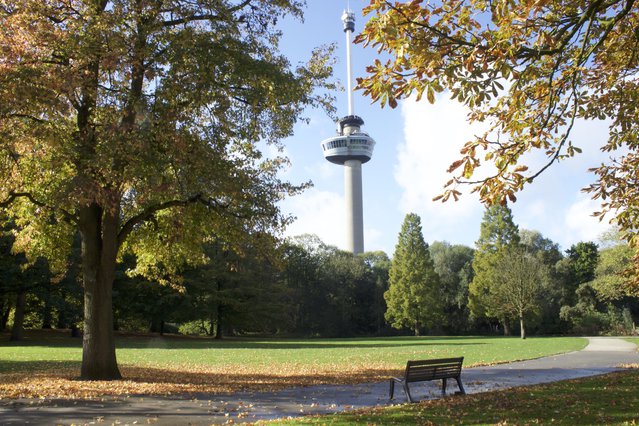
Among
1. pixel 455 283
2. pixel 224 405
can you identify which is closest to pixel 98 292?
pixel 224 405

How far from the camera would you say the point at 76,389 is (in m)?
12.0

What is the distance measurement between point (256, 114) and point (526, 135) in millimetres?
9576

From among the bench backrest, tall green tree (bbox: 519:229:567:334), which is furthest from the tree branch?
tall green tree (bbox: 519:229:567:334)

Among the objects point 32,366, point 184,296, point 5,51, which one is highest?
point 5,51

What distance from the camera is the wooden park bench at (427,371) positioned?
1068cm

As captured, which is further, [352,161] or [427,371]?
[352,161]

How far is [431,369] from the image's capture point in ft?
36.7

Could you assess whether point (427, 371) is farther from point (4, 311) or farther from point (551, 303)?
point (4, 311)

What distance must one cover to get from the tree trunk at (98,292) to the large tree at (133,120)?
3 cm

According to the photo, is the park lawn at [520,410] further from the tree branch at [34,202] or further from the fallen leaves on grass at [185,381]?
the tree branch at [34,202]

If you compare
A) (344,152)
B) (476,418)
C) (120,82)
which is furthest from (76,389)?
(344,152)

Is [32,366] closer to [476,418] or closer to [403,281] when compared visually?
[476,418]

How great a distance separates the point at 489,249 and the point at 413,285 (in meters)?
9.16

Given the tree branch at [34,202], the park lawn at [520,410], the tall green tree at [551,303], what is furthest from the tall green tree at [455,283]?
the tree branch at [34,202]
